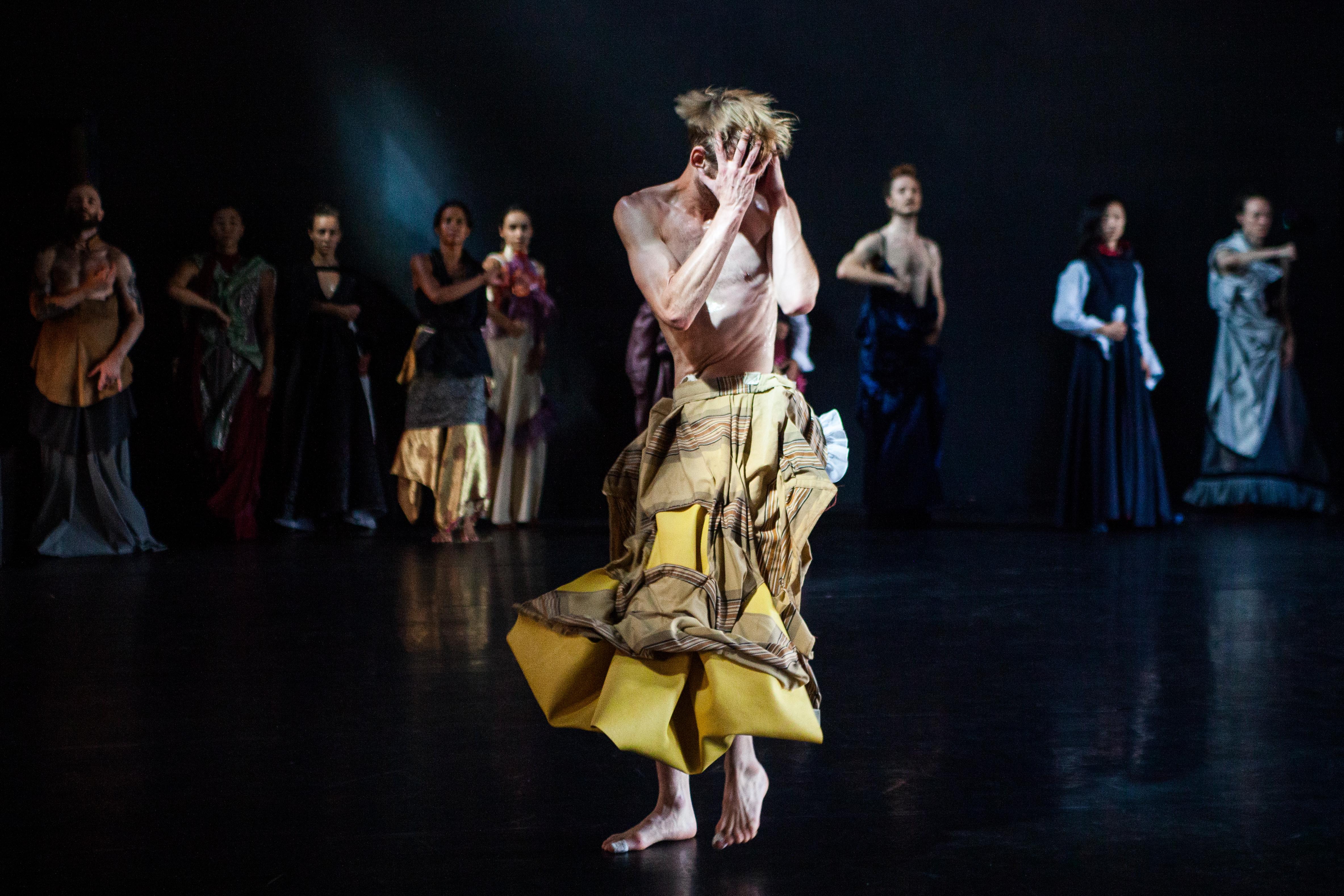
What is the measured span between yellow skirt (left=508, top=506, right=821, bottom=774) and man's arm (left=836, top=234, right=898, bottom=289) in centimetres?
419

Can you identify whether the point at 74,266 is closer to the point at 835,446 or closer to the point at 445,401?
the point at 445,401

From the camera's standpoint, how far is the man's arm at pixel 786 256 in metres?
2.02

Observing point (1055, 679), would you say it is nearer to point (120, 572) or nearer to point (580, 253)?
point (120, 572)

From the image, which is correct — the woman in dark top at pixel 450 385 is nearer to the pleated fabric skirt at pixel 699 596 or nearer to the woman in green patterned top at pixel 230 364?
the woman in green patterned top at pixel 230 364

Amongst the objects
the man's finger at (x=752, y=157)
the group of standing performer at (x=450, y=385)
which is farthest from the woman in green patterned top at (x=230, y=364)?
the man's finger at (x=752, y=157)

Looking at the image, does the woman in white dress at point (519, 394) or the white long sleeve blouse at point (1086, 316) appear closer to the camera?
the white long sleeve blouse at point (1086, 316)

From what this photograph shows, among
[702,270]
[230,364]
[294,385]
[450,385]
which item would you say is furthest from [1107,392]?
[702,270]

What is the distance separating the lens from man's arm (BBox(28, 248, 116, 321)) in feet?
16.5

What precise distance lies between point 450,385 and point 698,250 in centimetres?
394

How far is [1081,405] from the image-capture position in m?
5.83

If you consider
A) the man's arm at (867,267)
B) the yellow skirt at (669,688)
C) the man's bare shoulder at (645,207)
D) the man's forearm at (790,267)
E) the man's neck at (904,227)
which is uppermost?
the man's neck at (904,227)

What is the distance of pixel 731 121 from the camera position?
1910mm

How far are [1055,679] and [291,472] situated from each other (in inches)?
156

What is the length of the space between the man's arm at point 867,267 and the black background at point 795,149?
0.60 metres
